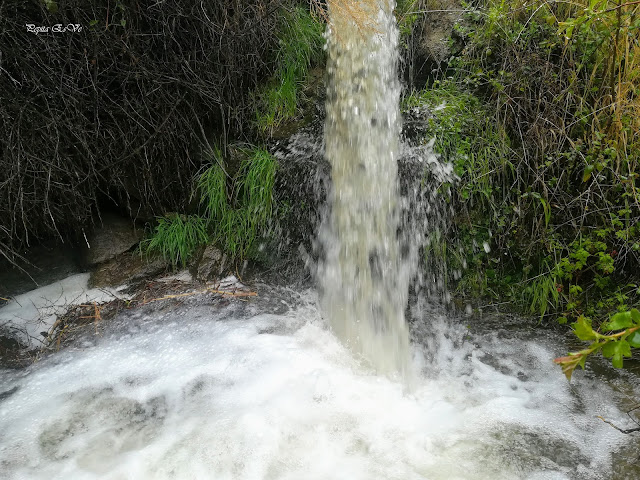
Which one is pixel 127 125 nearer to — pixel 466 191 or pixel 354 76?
pixel 354 76

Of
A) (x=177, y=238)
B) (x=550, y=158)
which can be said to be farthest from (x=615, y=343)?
(x=177, y=238)

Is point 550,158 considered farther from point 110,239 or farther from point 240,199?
point 110,239

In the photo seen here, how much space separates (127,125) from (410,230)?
1.75 metres

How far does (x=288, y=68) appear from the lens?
3.28 m

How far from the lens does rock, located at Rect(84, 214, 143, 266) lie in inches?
125

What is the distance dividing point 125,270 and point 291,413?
1.62 meters

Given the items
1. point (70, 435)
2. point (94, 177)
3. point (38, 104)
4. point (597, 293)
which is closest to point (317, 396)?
point (70, 435)

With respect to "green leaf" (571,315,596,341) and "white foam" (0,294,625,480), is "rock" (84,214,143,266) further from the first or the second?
"green leaf" (571,315,596,341)

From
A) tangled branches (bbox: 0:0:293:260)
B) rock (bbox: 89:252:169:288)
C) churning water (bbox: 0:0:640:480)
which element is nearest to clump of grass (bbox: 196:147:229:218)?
tangled branches (bbox: 0:0:293:260)

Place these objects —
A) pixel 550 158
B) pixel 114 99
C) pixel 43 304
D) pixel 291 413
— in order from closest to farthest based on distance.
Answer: pixel 291 413
pixel 550 158
pixel 114 99
pixel 43 304

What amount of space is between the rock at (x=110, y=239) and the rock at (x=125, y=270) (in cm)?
5

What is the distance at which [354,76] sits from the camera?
10.5 ft

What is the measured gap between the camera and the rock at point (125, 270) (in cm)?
312

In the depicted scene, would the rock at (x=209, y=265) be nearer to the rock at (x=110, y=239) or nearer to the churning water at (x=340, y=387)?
the churning water at (x=340, y=387)
